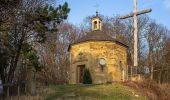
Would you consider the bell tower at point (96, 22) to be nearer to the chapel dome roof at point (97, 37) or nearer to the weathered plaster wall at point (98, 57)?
the chapel dome roof at point (97, 37)

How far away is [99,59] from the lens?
35.7 m

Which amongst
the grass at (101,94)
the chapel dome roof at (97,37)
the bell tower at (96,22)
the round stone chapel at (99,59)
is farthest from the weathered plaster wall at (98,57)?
the grass at (101,94)

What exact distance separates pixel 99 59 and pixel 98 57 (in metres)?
0.23

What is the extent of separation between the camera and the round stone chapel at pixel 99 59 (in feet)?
116

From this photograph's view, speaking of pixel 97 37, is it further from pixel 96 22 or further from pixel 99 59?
pixel 96 22

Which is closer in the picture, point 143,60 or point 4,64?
point 4,64

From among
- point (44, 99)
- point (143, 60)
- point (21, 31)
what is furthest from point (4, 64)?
point (143, 60)

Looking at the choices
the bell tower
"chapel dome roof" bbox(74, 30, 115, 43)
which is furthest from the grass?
the bell tower

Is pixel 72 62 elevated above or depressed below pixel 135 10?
below

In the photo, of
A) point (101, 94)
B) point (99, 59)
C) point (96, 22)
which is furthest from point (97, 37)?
point (101, 94)

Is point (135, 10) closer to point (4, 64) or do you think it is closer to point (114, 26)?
point (4, 64)

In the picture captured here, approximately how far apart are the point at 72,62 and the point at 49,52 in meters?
12.7

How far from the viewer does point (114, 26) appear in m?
54.0

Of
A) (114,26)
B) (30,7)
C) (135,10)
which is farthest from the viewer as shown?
(114,26)
